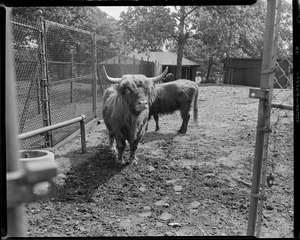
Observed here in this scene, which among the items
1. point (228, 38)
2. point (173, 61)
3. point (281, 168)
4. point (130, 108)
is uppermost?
point (228, 38)

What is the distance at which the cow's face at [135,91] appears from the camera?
3.49m

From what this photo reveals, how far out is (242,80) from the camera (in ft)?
54.0

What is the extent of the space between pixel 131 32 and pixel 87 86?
7.48m

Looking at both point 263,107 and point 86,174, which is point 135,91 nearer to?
point 86,174

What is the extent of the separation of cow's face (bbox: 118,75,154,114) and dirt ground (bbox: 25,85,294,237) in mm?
854

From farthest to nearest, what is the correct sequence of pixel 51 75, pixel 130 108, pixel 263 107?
pixel 51 75
pixel 130 108
pixel 263 107

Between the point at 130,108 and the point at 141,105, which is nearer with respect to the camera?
the point at 141,105

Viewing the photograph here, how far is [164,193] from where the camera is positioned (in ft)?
10.2

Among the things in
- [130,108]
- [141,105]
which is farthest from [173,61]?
[141,105]

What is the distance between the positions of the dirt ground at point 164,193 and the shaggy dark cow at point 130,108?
379 mm

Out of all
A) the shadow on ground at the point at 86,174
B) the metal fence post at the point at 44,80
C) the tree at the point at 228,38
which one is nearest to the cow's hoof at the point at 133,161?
the shadow on ground at the point at 86,174

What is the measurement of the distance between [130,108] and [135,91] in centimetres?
25

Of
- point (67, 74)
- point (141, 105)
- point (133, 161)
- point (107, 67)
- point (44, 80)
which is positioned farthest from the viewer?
point (107, 67)
